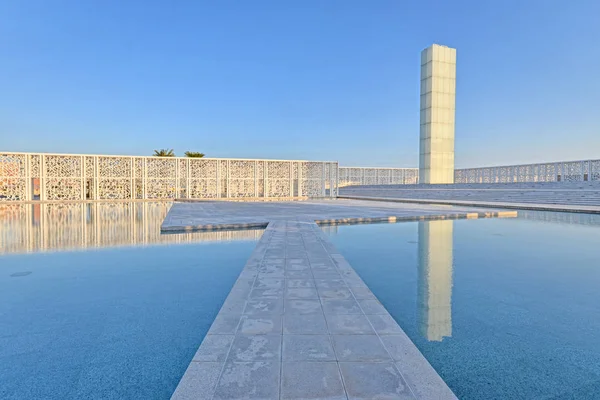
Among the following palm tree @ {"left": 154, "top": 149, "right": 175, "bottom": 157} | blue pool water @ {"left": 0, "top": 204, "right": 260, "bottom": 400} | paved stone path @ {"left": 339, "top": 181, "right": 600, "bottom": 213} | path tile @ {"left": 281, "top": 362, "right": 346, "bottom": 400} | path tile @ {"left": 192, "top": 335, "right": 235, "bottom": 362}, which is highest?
palm tree @ {"left": 154, "top": 149, "right": 175, "bottom": 157}

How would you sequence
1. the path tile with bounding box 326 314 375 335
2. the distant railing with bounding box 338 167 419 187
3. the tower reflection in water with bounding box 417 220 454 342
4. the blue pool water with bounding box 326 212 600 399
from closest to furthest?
the blue pool water with bounding box 326 212 600 399
the path tile with bounding box 326 314 375 335
the tower reflection in water with bounding box 417 220 454 342
the distant railing with bounding box 338 167 419 187

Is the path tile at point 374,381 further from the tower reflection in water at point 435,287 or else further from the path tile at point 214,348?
the tower reflection in water at point 435,287

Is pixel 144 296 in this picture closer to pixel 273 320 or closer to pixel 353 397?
pixel 273 320

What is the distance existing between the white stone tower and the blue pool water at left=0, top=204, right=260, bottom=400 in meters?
26.8

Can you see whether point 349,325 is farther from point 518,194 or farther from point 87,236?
point 518,194

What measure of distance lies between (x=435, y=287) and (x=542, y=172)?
3365cm

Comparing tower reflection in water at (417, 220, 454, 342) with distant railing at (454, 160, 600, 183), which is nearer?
tower reflection in water at (417, 220, 454, 342)

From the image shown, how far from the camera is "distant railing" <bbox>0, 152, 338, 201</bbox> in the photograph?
23.9 meters

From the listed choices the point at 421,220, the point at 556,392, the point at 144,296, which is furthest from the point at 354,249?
the point at 421,220

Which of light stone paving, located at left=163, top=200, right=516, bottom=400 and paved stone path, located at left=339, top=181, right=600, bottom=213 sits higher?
paved stone path, located at left=339, top=181, right=600, bottom=213

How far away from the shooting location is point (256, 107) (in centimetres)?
2939

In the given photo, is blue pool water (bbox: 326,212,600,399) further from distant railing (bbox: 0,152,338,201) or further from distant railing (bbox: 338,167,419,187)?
distant railing (bbox: 338,167,419,187)

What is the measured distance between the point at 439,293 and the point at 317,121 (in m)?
29.2

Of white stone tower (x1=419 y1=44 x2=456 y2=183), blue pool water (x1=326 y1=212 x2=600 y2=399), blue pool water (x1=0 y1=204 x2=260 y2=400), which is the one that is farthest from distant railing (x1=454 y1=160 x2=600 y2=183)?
blue pool water (x1=0 y1=204 x2=260 y2=400)
